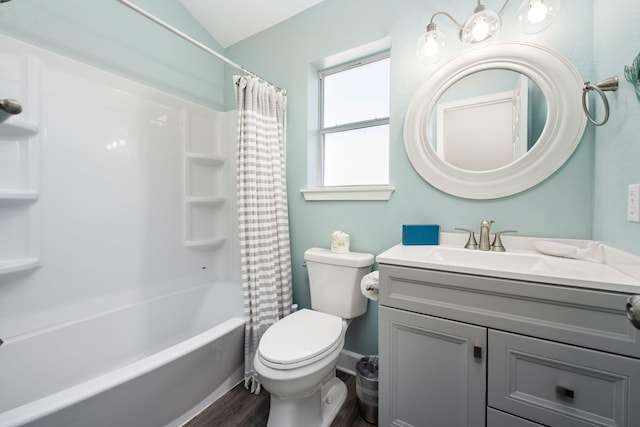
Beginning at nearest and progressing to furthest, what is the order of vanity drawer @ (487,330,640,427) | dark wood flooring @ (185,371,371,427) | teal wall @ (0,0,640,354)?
vanity drawer @ (487,330,640,427) < teal wall @ (0,0,640,354) < dark wood flooring @ (185,371,371,427)

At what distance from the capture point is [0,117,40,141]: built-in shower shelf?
3.77 ft

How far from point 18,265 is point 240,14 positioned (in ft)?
6.85

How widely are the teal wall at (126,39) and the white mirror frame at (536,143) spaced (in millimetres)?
1736

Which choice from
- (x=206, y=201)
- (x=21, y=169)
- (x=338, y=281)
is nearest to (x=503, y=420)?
(x=338, y=281)

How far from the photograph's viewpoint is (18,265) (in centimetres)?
119

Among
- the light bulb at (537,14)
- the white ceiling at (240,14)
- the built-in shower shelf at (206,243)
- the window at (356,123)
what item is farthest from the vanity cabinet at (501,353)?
the white ceiling at (240,14)

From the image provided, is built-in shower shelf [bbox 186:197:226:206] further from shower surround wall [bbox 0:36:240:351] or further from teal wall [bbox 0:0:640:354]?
teal wall [bbox 0:0:640:354]

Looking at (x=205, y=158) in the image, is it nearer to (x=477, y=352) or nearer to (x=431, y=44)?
(x=431, y=44)

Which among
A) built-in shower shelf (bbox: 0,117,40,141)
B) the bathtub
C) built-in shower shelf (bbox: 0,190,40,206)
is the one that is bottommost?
the bathtub

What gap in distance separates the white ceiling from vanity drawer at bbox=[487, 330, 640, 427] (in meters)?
2.24

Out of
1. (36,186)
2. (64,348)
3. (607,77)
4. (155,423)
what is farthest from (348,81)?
(64,348)

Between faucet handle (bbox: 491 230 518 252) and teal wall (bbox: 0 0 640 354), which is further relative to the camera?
faucet handle (bbox: 491 230 518 252)

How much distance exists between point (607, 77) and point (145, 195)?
2502mm

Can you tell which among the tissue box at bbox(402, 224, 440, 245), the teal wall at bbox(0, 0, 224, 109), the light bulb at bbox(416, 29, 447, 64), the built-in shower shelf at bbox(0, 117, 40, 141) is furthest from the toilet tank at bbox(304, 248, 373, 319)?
the teal wall at bbox(0, 0, 224, 109)
